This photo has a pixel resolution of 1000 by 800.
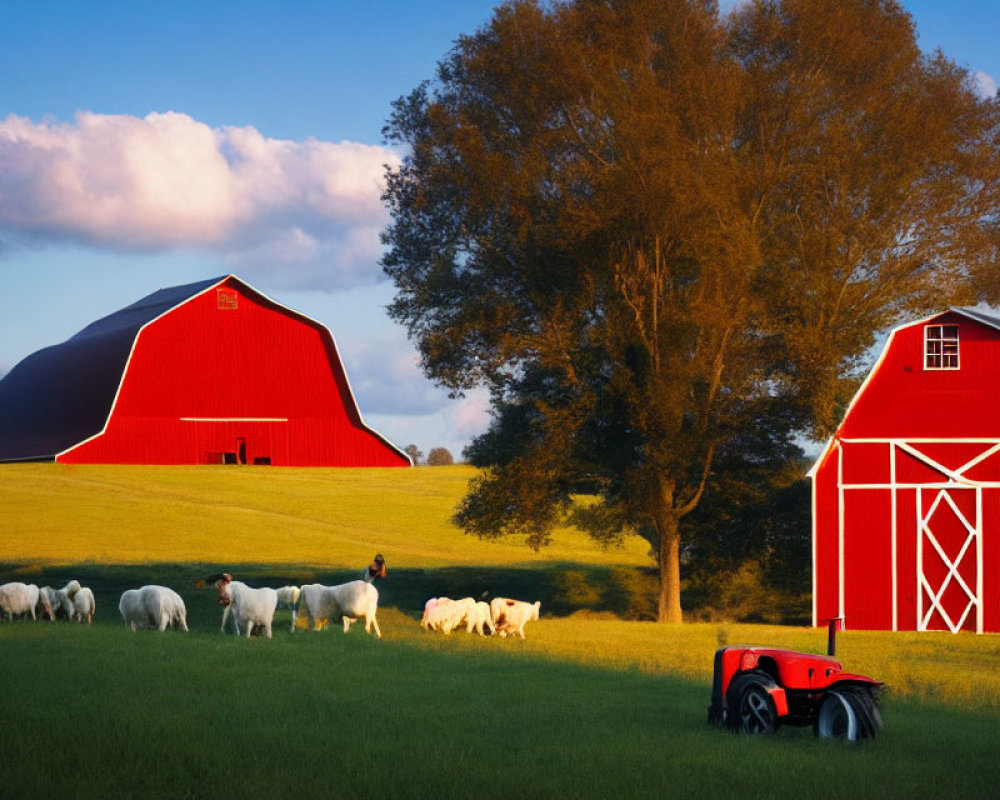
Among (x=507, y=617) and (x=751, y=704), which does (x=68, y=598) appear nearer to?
(x=507, y=617)

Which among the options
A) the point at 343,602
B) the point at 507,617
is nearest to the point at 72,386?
the point at 343,602

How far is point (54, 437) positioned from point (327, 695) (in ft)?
30.1

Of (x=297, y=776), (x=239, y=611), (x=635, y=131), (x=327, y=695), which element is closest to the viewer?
(x=297, y=776)

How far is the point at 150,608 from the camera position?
25469 millimetres

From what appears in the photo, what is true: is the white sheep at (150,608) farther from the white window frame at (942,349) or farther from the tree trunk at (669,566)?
the white window frame at (942,349)

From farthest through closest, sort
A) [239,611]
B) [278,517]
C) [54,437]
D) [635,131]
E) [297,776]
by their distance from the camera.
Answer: [278,517]
[635,131]
[239,611]
[297,776]
[54,437]

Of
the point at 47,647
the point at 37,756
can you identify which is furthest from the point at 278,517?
the point at 37,756

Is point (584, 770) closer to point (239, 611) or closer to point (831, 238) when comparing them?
point (239, 611)

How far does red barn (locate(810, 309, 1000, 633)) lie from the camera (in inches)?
1399

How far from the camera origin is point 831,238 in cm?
3669

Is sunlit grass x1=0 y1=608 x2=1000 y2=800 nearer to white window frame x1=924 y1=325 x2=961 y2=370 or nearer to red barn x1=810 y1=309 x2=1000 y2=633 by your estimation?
red barn x1=810 y1=309 x2=1000 y2=633

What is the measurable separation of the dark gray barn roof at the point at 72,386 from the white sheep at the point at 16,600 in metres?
19.9

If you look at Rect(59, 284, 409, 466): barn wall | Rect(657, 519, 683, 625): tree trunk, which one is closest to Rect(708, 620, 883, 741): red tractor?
Rect(59, 284, 409, 466): barn wall

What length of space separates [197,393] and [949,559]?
3176 centimetres
